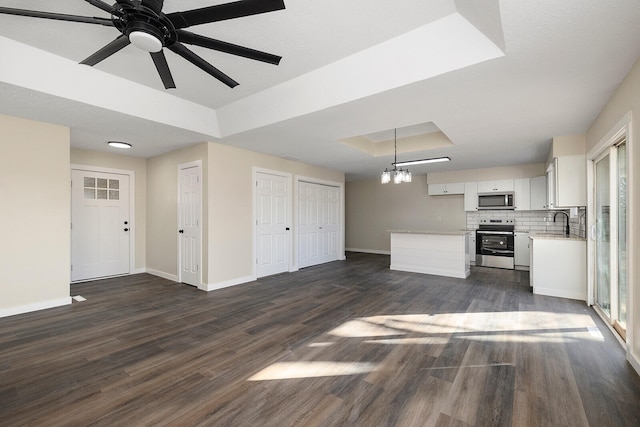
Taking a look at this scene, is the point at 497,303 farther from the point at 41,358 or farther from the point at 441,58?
the point at 41,358

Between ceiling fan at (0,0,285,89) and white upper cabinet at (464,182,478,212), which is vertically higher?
ceiling fan at (0,0,285,89)

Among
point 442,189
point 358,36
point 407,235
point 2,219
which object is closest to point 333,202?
point 407,235

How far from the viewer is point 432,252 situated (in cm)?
Answer: 588

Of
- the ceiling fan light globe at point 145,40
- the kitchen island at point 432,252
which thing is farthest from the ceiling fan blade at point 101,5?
the kitchen island at point 432,252

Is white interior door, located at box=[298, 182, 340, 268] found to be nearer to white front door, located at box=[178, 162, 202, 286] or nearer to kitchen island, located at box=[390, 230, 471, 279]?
kitchen island, located at box=[390, 230, 471, 279]

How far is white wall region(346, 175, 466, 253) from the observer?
7801 mm

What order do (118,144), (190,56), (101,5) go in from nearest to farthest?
(101,5), (190,56), (118,144)

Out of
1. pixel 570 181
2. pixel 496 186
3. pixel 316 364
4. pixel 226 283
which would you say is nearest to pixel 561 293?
pixel 570 181

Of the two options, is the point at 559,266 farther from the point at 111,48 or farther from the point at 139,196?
the point at 139,196

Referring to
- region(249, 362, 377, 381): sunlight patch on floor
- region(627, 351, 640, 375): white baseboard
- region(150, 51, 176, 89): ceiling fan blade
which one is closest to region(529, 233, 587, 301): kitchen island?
region(627, 351, 640, 375): white baseboard

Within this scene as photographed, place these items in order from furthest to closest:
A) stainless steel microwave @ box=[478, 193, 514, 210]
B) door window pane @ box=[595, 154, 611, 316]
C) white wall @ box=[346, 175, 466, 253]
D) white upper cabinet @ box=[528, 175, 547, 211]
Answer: white wall @ box=[346, 175, 466, 253] → stainless steel microwave @ box=[478, 193, 514, 210] → white upper cabinet @ box=[528, 175, 547, 211] → door window pane @ box=[595, 154, 611, 316]

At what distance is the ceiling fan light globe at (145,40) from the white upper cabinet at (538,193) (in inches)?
287

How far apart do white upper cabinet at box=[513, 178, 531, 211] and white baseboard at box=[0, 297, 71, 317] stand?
8.48 metres

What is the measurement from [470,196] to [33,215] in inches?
324
